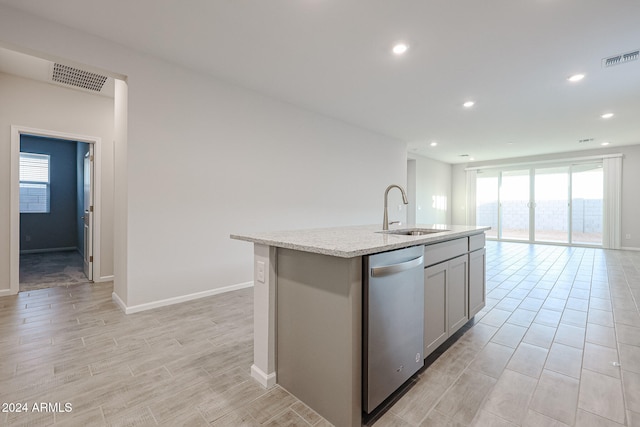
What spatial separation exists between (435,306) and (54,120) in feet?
16.3

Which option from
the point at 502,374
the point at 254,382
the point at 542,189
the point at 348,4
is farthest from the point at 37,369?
the point at 542,189

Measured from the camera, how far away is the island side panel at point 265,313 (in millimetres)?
1752

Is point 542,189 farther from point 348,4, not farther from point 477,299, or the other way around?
point 348,4

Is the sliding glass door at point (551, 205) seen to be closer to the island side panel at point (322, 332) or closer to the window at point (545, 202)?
the window at point (545, 202)

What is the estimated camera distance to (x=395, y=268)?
1536mm

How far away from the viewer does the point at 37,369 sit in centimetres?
189

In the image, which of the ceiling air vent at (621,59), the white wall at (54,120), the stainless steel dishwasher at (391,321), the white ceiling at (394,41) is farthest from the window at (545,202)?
the white wall at (54,120)

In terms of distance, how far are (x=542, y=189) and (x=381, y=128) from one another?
19.5ft

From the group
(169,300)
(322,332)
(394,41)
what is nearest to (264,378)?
(322,332)

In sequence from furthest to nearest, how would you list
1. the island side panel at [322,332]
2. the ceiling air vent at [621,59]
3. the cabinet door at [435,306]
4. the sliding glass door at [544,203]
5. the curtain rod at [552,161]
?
the sliding glass door at [544,203]
the curtain rod at [552,161]
the ceiling air vent at [621,59]
the cabinet door at [435,306]
the island side panel at [322,332]

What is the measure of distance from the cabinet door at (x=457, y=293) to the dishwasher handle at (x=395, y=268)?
588 mm

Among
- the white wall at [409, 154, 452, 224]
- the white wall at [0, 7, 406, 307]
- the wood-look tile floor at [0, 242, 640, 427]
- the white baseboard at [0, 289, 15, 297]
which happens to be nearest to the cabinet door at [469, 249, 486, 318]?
the wood-look tile floor at [0, 242, 640, 427]

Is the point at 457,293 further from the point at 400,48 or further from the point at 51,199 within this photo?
the point at 51,199

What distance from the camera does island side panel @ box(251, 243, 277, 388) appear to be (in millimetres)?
1752
